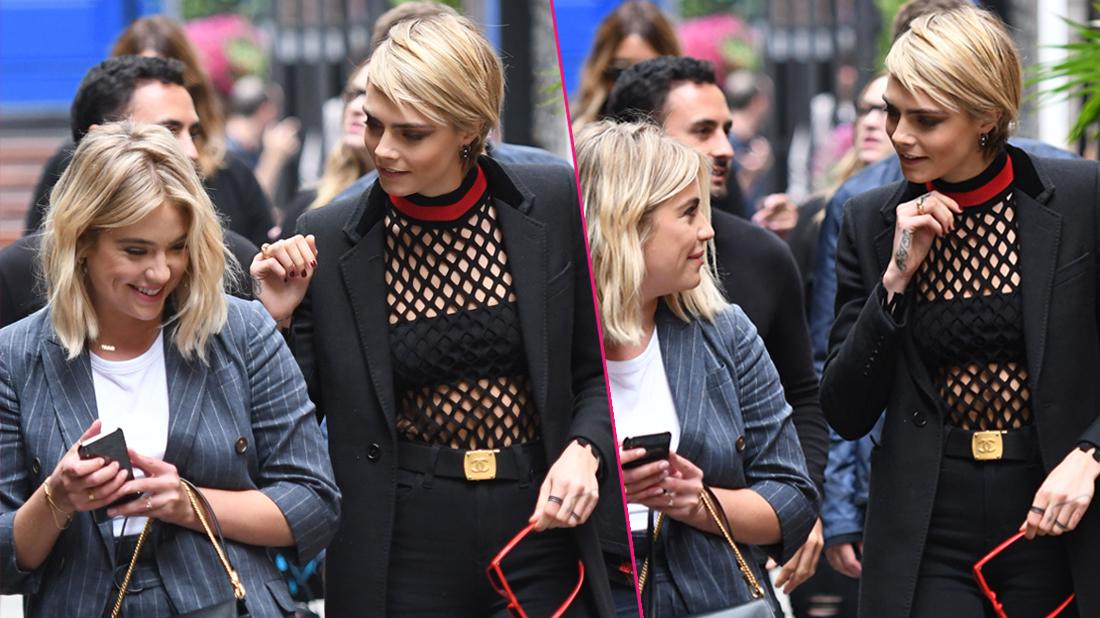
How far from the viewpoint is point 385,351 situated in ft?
10.6

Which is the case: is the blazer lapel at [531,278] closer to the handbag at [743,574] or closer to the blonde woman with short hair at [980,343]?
the handbag at [743,574]

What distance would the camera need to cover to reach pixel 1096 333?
11.3ft

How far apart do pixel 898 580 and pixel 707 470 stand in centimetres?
47

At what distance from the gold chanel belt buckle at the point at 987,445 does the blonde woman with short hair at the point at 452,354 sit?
714 millimetres

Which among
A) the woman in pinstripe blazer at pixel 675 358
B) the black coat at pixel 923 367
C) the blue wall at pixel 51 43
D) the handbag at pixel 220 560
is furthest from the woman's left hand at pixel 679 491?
the blue wall at pixel 51 43

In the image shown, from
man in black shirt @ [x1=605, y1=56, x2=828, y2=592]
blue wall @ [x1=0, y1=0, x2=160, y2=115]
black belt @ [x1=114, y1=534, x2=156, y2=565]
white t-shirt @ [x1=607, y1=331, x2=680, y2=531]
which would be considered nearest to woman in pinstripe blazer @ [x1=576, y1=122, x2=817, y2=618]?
white t-shirt @ [x1=607, y1=331, x2=680, y2=531]

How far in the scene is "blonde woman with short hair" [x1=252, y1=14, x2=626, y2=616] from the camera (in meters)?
3.18

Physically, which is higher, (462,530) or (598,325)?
(598,325)

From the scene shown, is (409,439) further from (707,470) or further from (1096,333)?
(1096,333)

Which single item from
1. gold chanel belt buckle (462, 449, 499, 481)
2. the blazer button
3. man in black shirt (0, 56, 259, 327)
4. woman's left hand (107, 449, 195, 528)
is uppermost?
man in black shirt (0, 56, 259, 327)

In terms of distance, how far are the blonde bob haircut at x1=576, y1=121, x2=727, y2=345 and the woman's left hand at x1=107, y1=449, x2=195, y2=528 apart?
2.70ft

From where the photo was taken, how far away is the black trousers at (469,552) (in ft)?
10.5

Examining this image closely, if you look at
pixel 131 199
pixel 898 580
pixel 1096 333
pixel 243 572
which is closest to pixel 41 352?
pixel 131 199

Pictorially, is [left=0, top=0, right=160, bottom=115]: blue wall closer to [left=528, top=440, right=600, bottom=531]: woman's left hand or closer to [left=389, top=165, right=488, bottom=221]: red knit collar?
[left=389, top=165, right=488, bottom=221]: red knit collar
